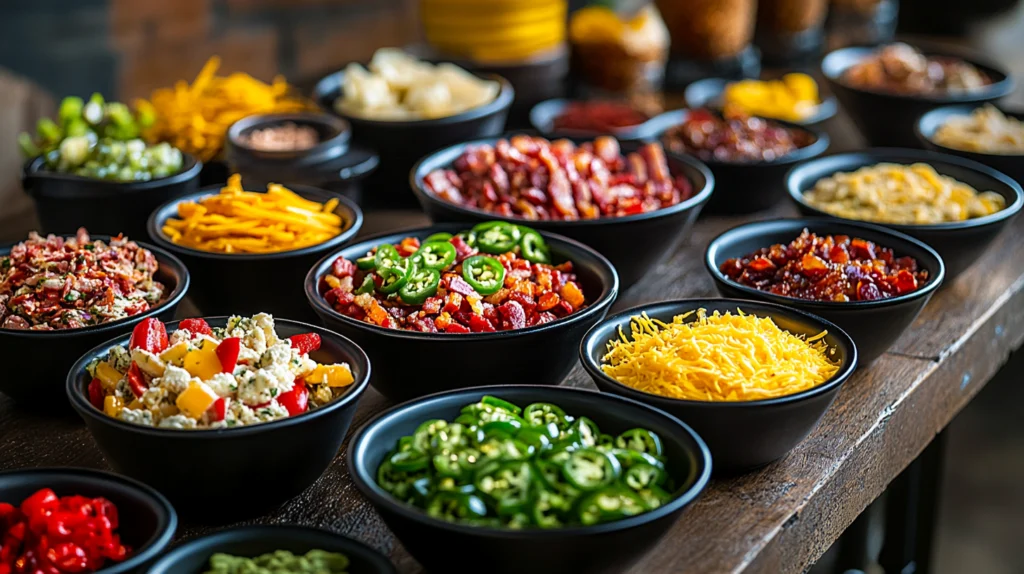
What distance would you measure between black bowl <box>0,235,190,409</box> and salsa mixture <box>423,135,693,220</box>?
81cm

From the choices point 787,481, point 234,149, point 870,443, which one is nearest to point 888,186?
point 870,443

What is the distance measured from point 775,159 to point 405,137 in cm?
99

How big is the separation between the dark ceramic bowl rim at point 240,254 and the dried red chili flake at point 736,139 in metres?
1.01

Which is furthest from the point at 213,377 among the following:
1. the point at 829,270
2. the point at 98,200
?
the point at 829,270

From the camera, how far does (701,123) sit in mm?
3199

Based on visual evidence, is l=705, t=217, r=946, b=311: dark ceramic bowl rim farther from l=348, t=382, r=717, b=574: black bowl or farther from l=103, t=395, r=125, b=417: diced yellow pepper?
l=103, t=395, r=125, b=417: diced yellow pepper

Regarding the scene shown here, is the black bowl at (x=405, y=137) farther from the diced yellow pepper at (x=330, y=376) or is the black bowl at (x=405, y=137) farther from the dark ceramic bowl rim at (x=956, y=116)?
the diced yellow pepper at (x=330, y=376)

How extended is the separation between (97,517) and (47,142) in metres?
1.64

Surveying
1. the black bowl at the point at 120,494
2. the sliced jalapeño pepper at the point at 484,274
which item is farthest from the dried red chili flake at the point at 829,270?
the black bowl at the point at 120,494

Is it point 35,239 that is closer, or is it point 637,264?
point 35,239

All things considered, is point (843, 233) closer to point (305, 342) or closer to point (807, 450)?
point (807, 450)

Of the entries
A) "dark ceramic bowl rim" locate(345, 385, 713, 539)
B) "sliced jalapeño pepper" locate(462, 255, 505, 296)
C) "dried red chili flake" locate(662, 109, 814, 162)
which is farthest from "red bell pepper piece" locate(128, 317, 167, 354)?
"dried red chili flake" locate(662, 109, 814, 162)

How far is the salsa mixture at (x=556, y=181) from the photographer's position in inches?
99.0

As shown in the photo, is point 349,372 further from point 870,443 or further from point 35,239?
point 870,443
